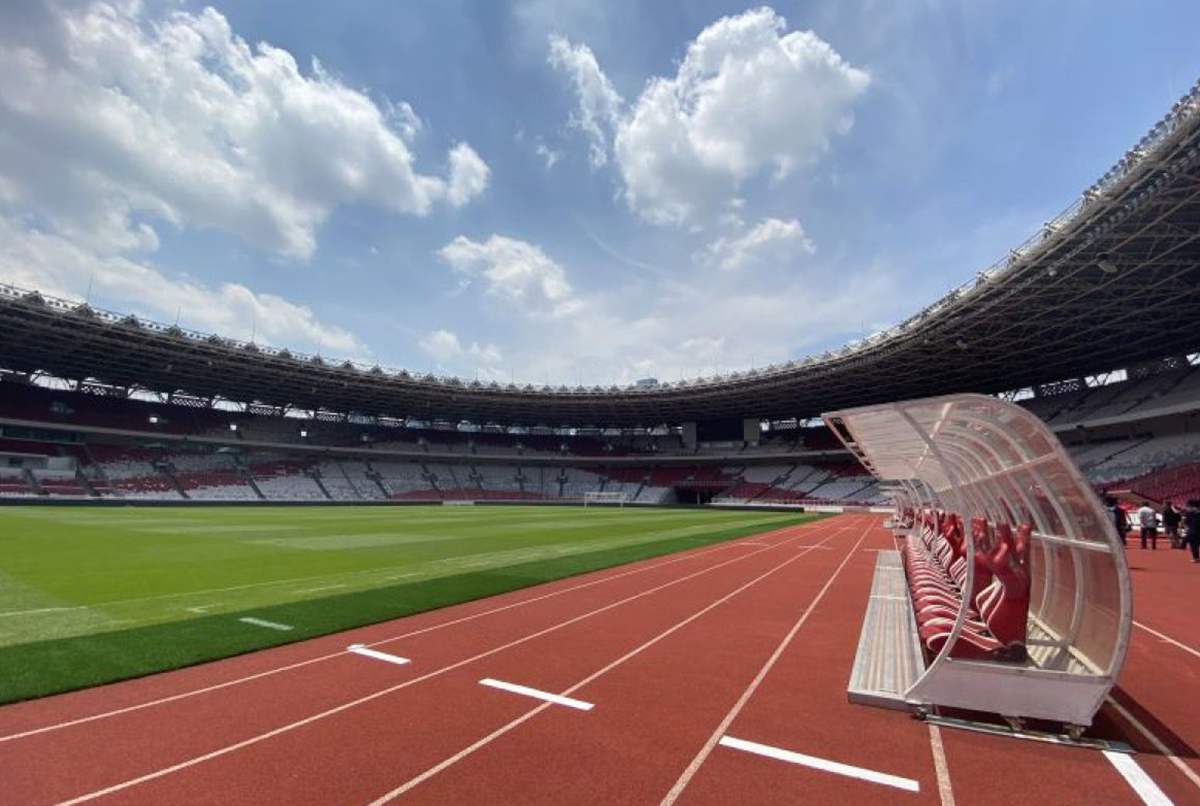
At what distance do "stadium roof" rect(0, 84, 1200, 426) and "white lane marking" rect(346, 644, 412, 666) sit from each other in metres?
25.4

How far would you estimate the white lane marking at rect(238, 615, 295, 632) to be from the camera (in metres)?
8.41

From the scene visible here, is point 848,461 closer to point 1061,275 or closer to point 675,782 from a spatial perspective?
point 1061,275

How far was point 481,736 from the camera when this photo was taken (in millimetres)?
4902

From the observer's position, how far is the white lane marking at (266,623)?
27.6ft

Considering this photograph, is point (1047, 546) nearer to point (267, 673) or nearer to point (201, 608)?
point (267, 673)

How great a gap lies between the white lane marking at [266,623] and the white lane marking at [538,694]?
389 centimetres

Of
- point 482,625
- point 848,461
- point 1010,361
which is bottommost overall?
point 482,625

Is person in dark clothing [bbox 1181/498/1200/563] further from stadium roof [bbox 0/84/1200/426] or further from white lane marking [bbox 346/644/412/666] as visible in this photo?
white lane marking [bbox 346/644/412/666]

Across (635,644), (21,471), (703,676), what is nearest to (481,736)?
(703,676)

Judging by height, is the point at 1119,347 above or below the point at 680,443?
above

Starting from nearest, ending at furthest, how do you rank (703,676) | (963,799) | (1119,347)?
(963,799) → (703,676) → (1119,347)

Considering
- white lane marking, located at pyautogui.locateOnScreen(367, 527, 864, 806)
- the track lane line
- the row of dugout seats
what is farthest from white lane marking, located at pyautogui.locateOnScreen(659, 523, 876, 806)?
the track lane line

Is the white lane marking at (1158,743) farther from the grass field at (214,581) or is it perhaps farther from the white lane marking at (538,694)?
the grass field at (214,581)

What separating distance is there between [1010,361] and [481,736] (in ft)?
153
